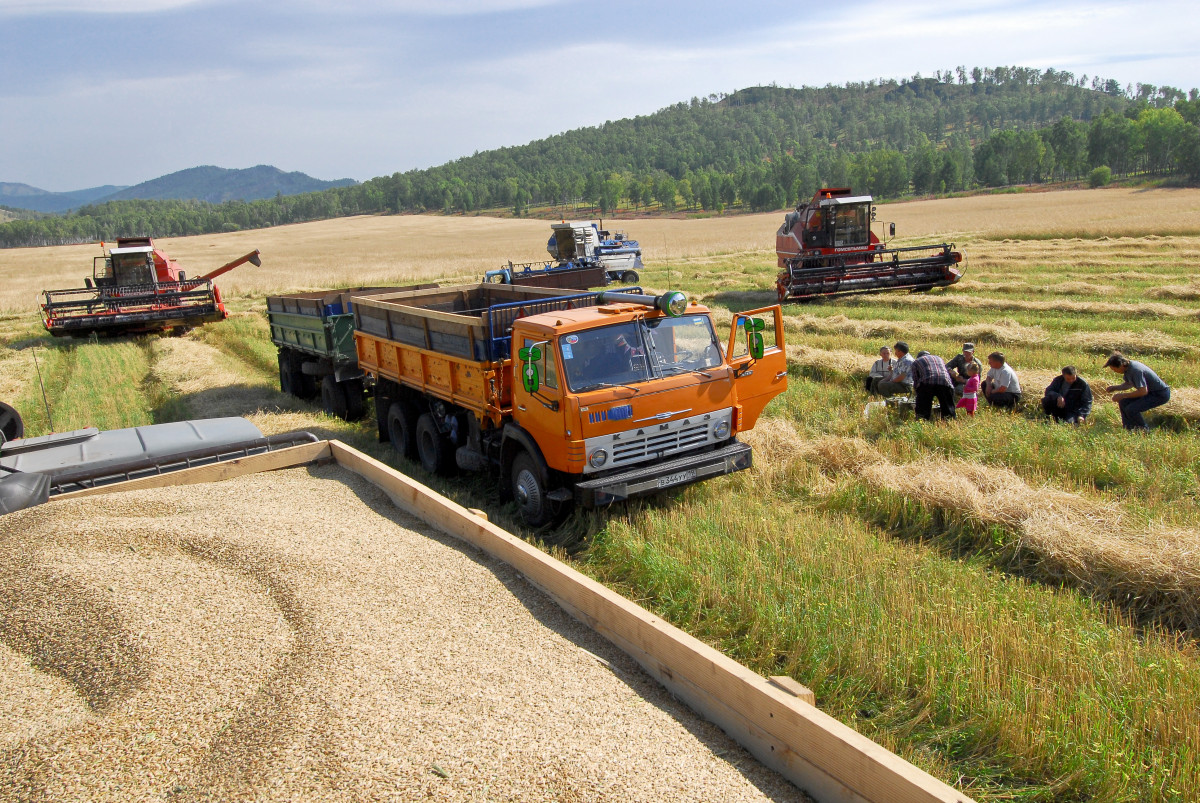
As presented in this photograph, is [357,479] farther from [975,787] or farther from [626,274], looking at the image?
[626,274]

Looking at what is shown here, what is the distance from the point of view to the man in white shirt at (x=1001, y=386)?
9.78 meters

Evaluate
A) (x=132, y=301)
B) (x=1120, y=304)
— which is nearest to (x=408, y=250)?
(x=132, y=301)

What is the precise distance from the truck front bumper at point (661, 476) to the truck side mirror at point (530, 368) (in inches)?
37.0

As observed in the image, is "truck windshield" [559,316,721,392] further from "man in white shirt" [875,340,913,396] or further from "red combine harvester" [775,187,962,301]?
"red combine harvester" [775,187,962,301]

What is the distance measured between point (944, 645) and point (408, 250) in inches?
2671

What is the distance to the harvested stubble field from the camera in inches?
152

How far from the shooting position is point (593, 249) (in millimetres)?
31328

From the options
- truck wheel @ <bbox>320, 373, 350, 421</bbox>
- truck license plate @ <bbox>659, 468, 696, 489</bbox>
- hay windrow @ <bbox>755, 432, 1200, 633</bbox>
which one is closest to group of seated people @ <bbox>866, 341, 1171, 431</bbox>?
hay windrow @ <bbox>755, 432, 1200, 633</bbox>

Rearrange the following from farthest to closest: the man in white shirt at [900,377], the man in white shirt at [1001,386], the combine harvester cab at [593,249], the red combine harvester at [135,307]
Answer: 1. the combine harvester cab at [593,249]
2. the red combine harvester at [135,307]
3. the man in white shirt at [900,377]
4. the man in white shirt at [1001,386]

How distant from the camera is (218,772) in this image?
334 centimetres

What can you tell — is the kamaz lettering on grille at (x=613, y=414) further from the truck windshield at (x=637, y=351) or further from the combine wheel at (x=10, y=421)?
the combine wheel at (x=10, y=421)

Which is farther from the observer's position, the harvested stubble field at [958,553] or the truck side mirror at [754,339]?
the truck side mirror at [754,339]

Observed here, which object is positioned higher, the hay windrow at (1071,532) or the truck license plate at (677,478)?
the truck license plate at (677,478)

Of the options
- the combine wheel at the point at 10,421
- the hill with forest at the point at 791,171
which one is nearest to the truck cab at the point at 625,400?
the combine wheel at the point at 10,421
